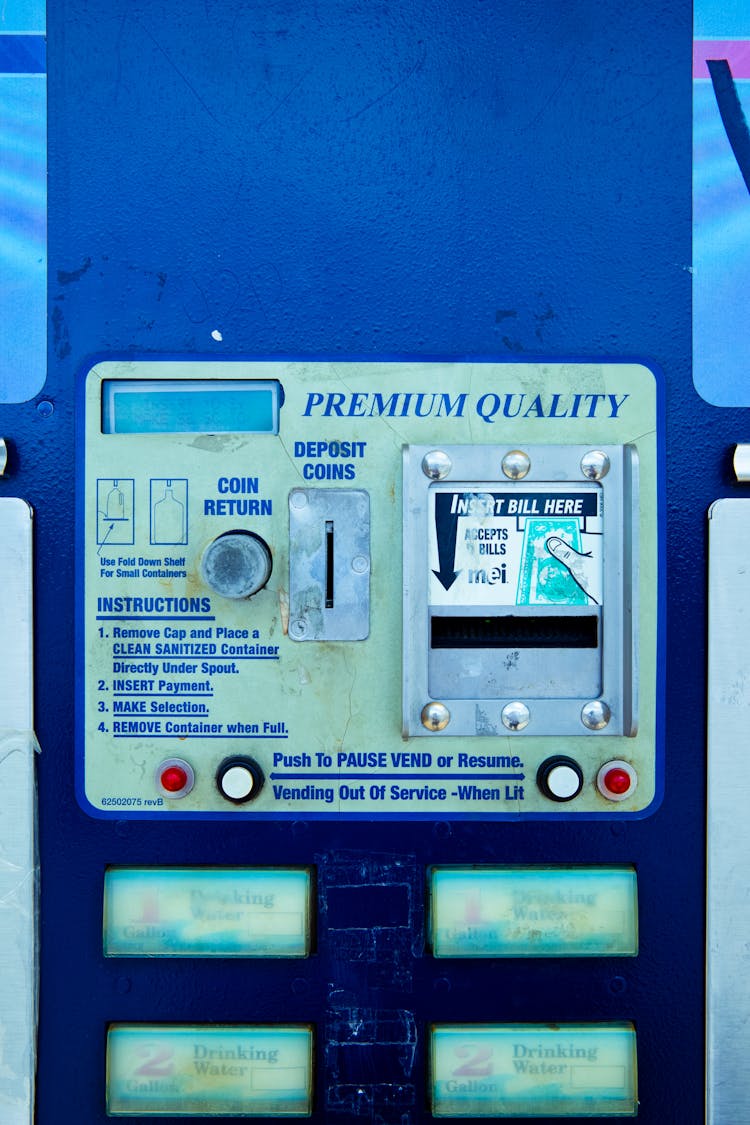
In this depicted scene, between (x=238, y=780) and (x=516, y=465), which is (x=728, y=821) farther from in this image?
(x=238, y=780)

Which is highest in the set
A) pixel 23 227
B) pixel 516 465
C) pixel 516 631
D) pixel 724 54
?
pixel 724 54

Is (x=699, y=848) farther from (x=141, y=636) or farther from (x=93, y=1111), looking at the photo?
(x=93, y=1111)

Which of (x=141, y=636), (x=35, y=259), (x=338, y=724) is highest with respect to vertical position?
(x=35, y=259)

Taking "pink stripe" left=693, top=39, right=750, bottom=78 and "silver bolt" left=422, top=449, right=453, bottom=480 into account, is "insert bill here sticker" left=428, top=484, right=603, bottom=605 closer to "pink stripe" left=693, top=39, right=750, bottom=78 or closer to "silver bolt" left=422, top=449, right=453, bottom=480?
"silver bolt" left=422, top=449, right=453, bottom=480

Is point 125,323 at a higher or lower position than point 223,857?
higher

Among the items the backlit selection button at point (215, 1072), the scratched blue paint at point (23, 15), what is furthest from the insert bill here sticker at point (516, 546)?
the scratched blue paint at point (23, 15)

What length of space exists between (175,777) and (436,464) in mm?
659

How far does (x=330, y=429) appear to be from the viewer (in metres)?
1.57

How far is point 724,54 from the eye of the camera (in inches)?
60.9

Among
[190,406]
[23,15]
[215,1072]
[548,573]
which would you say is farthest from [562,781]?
[23,15]

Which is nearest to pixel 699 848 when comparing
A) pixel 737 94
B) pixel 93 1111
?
pixel 93 1111

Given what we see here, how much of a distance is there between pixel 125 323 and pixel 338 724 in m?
0.74

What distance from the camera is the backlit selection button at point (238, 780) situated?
5.03 feet

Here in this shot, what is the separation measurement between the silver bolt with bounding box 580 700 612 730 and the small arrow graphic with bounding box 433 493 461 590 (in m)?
0.30
